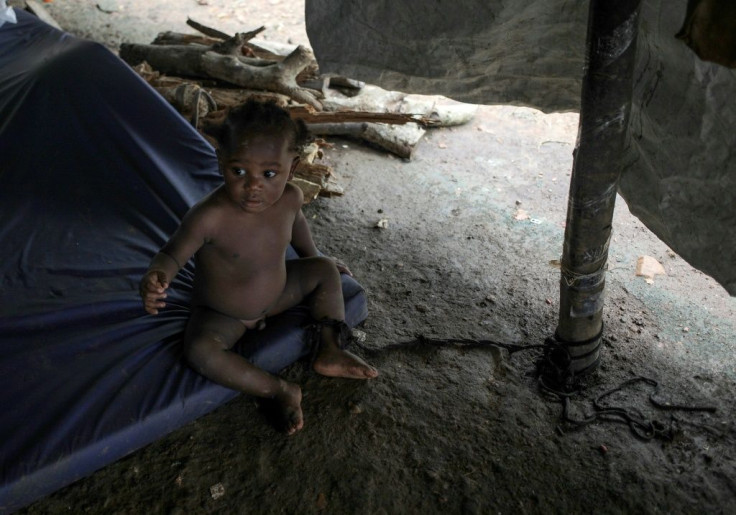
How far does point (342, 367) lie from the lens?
Result: 2.48m

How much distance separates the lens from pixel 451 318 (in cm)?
298

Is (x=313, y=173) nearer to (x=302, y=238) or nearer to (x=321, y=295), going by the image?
(x=302, y=238)

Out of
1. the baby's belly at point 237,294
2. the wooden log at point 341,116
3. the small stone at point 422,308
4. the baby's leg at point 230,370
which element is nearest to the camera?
the baby's leg at point 230,370

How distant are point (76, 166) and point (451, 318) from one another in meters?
1.90

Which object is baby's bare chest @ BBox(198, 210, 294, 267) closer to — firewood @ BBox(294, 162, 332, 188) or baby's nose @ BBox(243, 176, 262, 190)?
baby's nose @ BBox(243, 176, 262, 190)

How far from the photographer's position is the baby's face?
A: 2.16m

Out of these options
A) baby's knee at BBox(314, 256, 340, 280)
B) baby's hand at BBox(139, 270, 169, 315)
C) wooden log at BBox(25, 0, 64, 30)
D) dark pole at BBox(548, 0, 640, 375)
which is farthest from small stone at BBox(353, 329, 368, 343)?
wooden log at BBox(25, 0, 64, 30)

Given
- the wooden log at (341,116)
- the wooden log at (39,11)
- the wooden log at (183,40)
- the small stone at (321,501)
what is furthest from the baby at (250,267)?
the wooden log at (39,11)

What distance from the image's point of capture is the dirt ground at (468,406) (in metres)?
2.11

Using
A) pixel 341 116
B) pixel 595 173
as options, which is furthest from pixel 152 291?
pixel 341 116

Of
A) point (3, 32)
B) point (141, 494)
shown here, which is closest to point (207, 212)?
point (141, 494)

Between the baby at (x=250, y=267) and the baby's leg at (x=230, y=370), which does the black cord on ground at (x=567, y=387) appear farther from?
the baby's leg at (x=230, y=370)

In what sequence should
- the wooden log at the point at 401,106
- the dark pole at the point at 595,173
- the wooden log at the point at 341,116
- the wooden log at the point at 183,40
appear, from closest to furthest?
the dark pole at the point at 595,173 → the wooden log at the point at 341,116 → the wooden log at the point at 401,106 → the wooden log at the point at 183,40

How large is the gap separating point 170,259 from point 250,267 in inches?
12.0
